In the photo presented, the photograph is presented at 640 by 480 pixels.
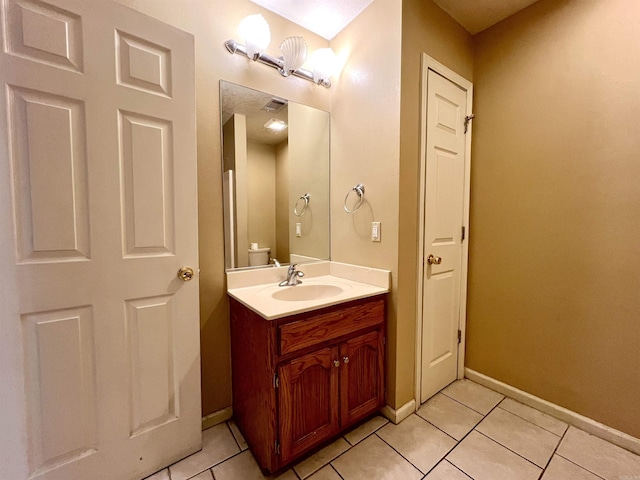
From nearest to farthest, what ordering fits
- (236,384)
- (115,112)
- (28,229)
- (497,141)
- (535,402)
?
(28,229), (115,112), (236,384), (535,402), (497,141)

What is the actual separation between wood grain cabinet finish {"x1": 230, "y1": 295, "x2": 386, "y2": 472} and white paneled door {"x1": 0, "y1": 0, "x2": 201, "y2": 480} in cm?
A: 27

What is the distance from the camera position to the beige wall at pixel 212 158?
55.4 inches

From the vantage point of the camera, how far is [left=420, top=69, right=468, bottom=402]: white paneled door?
1.61 metres

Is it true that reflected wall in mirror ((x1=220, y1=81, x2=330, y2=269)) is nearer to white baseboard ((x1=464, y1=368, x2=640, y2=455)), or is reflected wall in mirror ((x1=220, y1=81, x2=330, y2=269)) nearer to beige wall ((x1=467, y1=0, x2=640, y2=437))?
beige wall ((x1=467, y1=0, x2=640, y2=437))

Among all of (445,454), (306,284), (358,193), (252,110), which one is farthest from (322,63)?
(445,454)

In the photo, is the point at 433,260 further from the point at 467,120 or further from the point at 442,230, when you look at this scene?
the point at 467,120

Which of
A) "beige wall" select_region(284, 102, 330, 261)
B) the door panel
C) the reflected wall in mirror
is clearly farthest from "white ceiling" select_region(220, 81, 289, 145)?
the door panel

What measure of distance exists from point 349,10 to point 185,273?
6.11 feet

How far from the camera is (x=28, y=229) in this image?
94cm

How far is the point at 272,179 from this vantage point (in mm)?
1719

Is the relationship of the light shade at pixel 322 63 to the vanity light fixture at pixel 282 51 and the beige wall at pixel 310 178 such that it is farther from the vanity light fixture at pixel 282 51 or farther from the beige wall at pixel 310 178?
the beige wall at pixel 310 178

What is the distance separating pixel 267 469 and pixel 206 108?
6.10 feet

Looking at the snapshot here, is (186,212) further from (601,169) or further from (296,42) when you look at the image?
(601,169)

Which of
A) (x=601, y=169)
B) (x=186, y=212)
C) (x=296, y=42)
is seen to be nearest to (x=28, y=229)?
(x=186, y=212)
